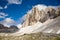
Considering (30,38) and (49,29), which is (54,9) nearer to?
(49,29)

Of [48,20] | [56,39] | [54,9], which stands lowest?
[56,39]

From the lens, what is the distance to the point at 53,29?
154 meters

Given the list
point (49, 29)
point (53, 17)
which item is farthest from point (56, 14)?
point (49, 29)

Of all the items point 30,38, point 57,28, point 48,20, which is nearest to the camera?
point 30,38

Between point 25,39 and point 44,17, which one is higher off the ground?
point 44,17

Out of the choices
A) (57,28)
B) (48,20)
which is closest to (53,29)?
(57,28)

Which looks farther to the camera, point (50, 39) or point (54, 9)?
point (54, 9)

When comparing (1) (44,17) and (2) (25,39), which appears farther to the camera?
(1) (44,17)

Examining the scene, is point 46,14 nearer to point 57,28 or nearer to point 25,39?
point 57,28

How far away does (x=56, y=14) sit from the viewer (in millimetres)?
191000

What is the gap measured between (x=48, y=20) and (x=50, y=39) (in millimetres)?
104035

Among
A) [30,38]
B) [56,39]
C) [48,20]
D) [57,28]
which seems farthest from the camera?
[48,20]

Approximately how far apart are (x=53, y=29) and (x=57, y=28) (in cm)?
439

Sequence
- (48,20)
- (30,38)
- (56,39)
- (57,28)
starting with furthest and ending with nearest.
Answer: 1. (48,20)
2. (57,28)
3. (30,38)
4. (56,39)
